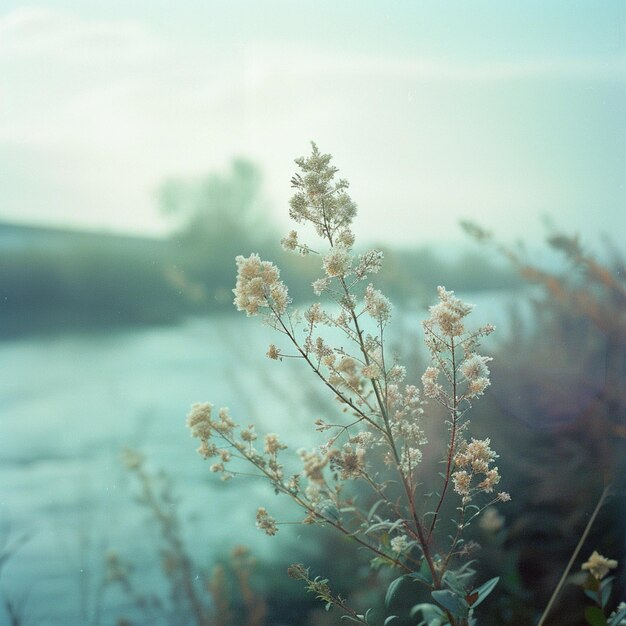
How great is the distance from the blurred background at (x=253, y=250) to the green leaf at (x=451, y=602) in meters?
0.39

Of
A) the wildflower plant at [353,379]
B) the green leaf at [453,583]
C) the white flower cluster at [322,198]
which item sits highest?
the white flower cluster at [322,198]

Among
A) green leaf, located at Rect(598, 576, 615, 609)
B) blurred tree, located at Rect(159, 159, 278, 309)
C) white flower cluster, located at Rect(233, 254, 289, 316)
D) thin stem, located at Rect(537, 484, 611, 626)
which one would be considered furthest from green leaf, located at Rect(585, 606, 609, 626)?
blurred tree, located at Rect(159, 159, 278, 309)

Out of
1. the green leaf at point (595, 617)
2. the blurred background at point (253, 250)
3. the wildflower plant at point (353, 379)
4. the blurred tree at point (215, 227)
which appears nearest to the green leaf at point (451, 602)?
the wildflower plant at point (353, 379)

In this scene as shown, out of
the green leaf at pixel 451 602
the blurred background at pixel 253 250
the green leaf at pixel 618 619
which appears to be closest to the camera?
the green leaf at pixel 451 602

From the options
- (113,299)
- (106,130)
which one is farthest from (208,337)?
(106,130)

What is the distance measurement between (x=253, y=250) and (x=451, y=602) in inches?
25.9

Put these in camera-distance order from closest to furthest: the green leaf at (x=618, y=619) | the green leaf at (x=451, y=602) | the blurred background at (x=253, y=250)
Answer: the green leaf at (x=451, y=602), the green leaf at (x=618, y=619), the blurred background at (x=253, y=250)

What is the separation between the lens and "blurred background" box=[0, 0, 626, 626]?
1.27 m

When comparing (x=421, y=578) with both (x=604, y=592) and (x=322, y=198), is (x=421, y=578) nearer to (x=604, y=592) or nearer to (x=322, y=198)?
(x=604, y=592)

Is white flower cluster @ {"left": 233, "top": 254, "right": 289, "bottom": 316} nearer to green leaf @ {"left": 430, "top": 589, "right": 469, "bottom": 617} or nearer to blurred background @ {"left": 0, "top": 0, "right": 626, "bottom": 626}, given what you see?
blurred background @ {"left": 0, "top": 0, "right": 626, "bottom": 626}

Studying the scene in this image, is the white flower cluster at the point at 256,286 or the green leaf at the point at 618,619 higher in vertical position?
the white flower cluster at the point at 256,286

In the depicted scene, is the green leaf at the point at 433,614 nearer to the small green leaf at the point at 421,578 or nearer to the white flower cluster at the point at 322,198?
the small green leaf at the point at 421,578

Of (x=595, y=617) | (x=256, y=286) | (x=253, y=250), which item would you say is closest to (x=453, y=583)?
(x=595, y=617)

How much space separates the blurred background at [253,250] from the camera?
1.27 metres
